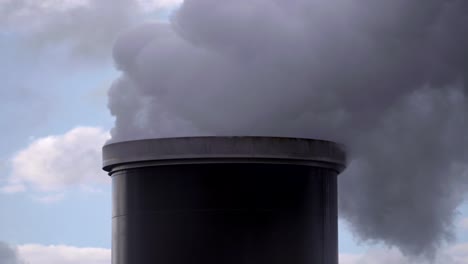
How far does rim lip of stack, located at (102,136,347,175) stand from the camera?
49.3ft

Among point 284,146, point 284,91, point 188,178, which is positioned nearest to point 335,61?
point 284,91

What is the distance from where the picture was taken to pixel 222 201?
15141 millimetres

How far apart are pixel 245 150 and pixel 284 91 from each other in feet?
6.95

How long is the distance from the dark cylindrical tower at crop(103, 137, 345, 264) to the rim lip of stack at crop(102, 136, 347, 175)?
0.05 feet

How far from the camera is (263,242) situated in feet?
49.7

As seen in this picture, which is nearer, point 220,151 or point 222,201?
point 220,151

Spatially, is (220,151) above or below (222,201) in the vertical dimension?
above

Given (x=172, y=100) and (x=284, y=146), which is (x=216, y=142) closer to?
(x=284, y=146)

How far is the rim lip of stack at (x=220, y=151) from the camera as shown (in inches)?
592

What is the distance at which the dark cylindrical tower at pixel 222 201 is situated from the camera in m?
15.0

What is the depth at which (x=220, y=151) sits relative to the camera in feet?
49.3

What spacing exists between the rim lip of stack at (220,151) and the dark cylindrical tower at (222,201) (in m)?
0.01

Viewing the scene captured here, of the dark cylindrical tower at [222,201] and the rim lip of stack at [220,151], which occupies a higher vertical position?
the rim lip of stack at [220,151]

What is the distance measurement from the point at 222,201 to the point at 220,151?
0.73m
